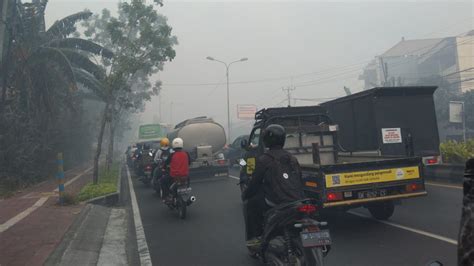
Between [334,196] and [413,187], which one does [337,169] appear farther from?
[413,187]

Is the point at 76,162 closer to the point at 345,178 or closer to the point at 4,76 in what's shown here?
the point at 4,76

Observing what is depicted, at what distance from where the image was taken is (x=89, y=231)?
7863 mm

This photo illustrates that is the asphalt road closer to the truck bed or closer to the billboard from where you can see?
the truck bed

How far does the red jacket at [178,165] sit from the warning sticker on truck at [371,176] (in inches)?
148

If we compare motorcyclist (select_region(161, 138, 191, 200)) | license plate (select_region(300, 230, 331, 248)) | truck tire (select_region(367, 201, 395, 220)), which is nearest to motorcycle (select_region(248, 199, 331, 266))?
license plate (select_region(300, 230, 331, 248))

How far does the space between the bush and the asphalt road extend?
11.0 ft

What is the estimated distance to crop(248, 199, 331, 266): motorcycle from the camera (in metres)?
3.85

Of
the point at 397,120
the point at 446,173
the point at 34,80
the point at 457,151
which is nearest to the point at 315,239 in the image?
A: the point at 397,120

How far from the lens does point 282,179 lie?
4.32 meters

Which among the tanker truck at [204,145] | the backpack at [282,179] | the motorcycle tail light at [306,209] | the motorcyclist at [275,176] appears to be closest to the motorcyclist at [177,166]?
the motorcyclist at [275,176]

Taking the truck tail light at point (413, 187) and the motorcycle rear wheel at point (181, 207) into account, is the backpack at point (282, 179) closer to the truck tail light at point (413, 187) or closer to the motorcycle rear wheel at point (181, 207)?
the truck tail light at point (413, 187)

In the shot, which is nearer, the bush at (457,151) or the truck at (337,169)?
the truck at (337,169)

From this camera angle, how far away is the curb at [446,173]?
39.8 feet

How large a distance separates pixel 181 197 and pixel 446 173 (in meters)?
8.55
